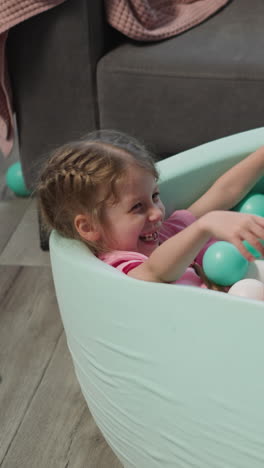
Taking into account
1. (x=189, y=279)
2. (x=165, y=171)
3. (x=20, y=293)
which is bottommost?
(x=20, y=293)

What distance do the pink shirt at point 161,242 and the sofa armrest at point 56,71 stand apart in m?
0.47

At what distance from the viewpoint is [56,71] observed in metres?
1.64

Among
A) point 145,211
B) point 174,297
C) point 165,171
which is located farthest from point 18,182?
point 174,297

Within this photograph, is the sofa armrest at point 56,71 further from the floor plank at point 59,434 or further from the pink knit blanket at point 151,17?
the floor plank at point 59,434

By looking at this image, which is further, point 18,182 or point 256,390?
point 18,182

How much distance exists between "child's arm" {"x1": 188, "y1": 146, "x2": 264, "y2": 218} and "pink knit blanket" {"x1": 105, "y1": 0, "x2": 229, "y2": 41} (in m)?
0.49

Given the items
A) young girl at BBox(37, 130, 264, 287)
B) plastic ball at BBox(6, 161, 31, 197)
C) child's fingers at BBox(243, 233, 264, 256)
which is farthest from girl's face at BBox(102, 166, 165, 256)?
plastic ball at BBox(6, 161, 31, 197)

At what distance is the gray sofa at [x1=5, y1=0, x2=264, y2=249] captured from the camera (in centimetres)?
157

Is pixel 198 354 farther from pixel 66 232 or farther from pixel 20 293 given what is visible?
pixel 20 293

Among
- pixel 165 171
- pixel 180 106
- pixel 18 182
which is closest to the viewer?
pixel 165 171

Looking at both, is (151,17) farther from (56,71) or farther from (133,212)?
(133,212)

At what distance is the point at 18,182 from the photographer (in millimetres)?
2035

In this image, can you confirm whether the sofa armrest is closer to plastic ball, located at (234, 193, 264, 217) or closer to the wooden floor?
the wooden floor

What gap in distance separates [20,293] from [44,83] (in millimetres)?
457
